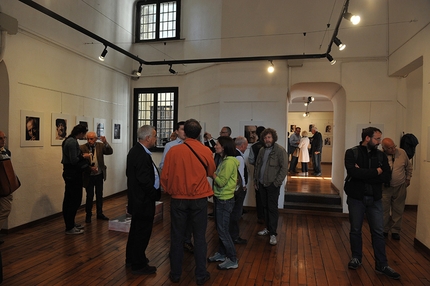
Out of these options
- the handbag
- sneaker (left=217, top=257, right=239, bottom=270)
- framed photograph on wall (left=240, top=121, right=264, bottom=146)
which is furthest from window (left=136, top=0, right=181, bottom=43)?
sneaker (left=217, top=257, right=239, bottom=270)

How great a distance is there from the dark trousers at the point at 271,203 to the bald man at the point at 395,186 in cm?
198

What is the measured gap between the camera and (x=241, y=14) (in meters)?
7.02

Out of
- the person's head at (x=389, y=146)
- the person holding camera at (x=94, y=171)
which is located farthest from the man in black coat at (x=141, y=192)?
the person's head at (x=389, y=146)

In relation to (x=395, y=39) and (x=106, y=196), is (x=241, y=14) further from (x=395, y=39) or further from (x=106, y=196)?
(x=106, y=196)

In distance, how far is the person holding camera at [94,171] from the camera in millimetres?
5562

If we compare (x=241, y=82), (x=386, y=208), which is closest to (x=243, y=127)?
(x=241, y=82)

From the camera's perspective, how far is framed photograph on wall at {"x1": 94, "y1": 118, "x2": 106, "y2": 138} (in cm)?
723

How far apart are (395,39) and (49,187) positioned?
7607 millimetres

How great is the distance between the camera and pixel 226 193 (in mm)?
3607

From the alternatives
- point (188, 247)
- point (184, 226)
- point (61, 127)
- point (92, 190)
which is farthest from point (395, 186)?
point (61, 127)

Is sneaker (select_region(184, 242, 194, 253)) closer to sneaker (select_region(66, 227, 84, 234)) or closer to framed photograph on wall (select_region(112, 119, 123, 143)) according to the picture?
sneaker (select_region(66, 227, 84, 234))

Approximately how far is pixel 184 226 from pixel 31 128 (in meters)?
3.83

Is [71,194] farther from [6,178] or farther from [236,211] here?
[236,211]

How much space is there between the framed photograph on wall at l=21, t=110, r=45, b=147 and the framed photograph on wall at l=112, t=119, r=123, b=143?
2.53 m
